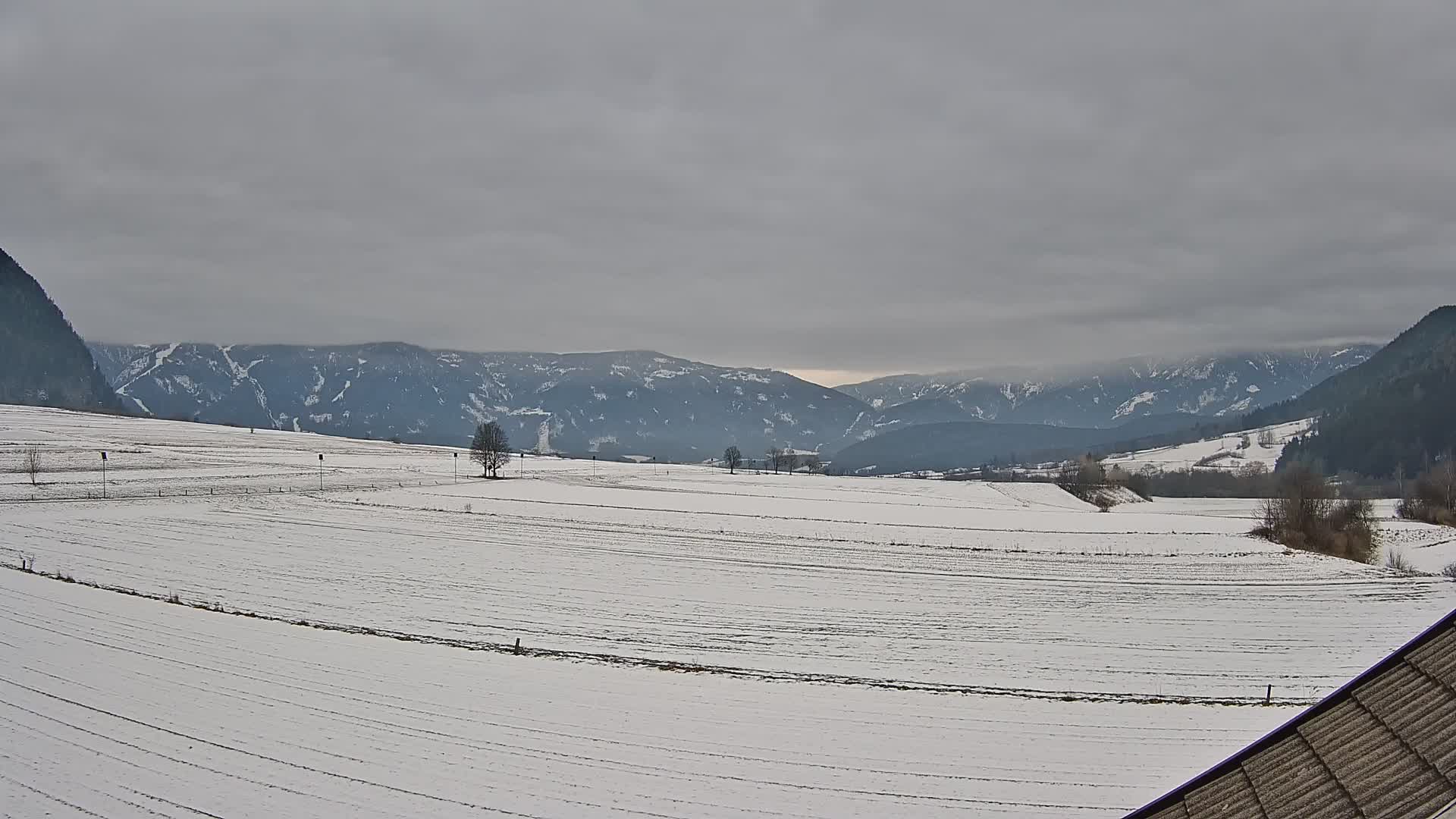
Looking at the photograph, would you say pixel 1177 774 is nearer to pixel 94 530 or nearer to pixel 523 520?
pixel 523 520

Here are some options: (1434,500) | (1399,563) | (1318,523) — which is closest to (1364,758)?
(1399,563)

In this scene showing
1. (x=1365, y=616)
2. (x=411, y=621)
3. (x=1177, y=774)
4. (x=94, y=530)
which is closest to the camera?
(x=1177, y=774)

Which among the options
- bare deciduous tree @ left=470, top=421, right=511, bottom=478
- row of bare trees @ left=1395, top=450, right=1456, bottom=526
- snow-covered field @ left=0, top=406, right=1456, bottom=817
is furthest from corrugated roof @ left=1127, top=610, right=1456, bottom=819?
bare deciduous tree @ left=470, top=421, right=511, bottom=478

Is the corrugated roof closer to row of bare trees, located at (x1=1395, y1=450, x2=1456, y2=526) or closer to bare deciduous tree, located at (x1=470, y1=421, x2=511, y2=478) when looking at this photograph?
row of bare trees, located at (x1=1395, y1=450, x2=1456, y2=526)

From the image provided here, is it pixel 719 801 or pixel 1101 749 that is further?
pixel 1101 749

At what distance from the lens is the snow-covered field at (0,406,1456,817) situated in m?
17.0

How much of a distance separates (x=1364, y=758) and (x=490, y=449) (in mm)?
115416

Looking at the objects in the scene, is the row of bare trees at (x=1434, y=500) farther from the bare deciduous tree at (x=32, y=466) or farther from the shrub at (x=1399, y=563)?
the bare deciduous tree at (x=32, y=466)

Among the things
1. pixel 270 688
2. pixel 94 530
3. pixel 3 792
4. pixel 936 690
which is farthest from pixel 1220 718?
pixel 94 530

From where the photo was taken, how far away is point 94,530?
172 ft

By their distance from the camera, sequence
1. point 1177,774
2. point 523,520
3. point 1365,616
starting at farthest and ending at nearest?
point 523,520, point 1365,616, point 1177,774

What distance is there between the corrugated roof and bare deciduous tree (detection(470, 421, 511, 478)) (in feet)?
358

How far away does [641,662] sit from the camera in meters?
27.0

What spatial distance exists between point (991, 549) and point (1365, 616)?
2357cm
